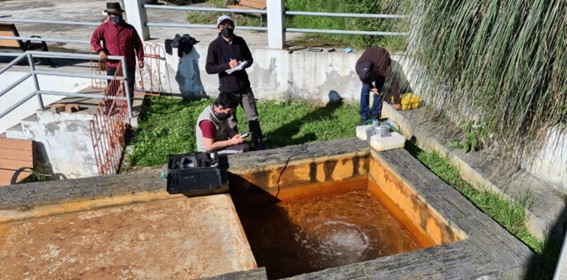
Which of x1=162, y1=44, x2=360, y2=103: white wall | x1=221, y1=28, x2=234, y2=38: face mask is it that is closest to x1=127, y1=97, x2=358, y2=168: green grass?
x1=162, y1=44, x2=360, y2=103: white wall

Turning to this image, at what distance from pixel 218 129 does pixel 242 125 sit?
1.89m

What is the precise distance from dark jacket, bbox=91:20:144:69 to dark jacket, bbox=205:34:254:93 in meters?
1.68

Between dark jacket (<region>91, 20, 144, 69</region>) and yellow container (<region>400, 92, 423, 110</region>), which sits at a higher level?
dark jacket (<region>91, 20, 144, 69</region>)

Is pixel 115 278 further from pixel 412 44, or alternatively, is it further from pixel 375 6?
pixel 375 6

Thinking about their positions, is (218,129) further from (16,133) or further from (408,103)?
(16,133)

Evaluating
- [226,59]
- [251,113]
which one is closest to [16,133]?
[226,59]

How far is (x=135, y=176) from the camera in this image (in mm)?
4562

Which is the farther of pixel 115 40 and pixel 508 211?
pixel 115 40

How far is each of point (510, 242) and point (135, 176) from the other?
3.32 meters

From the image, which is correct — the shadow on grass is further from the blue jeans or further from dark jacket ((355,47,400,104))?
dark jacket ((355,47,400,104))

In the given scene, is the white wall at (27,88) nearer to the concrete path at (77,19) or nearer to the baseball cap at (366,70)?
the concrete path at (77,19)

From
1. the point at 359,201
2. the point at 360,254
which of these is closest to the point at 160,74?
the point at 359,201

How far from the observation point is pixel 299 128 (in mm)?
7121

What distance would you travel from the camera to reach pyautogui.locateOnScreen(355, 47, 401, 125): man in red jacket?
640 cm
